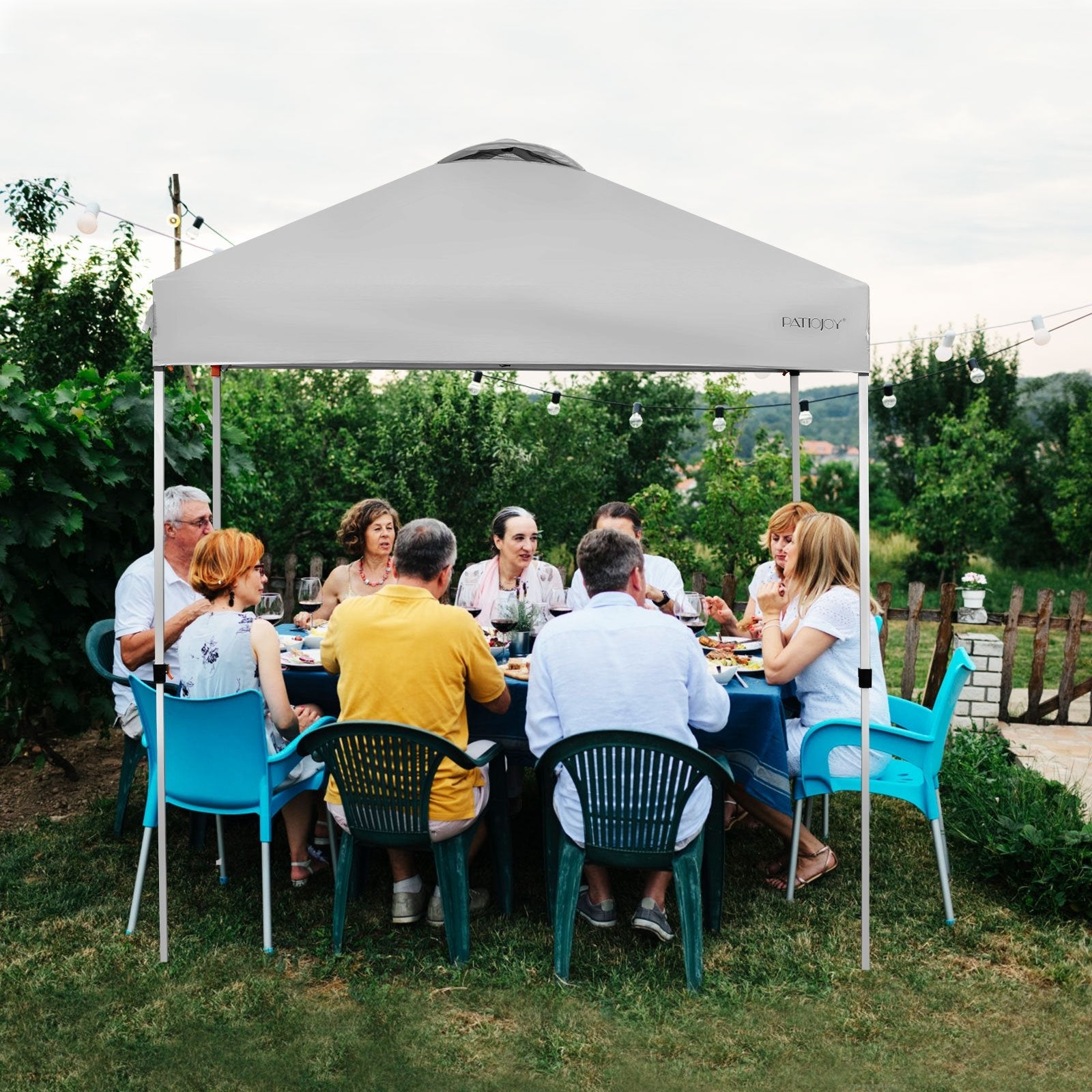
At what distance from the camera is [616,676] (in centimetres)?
303

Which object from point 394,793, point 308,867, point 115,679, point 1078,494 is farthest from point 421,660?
point 1078,494

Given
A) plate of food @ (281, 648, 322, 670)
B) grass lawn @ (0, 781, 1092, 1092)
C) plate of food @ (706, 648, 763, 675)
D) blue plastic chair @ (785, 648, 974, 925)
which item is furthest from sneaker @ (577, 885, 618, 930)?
plate of food @ (281, 648, 322, 670)

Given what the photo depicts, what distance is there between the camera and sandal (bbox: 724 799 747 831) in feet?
14.5

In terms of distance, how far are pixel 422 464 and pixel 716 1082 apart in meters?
9.30

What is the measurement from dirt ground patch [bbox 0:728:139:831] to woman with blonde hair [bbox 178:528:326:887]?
1.58m

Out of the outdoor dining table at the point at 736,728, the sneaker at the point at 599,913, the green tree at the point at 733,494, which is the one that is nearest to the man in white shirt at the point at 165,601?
the outdoor dining table at the point at 736,728

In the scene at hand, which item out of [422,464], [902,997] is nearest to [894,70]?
[422,464]

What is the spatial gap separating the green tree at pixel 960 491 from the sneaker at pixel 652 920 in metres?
14.2

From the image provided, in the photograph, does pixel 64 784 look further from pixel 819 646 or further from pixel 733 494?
pixel 733 494

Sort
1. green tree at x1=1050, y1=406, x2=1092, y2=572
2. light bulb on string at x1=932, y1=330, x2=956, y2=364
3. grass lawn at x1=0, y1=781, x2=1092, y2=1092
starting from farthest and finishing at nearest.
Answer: green tree at x1=1050, y1=406, x2=1092, y2=572 → light bulb on string at x1=932, y1=330, x2=956, y2=364 → grass lawn at x1=0, y1=781, x2=1092, y2=1092

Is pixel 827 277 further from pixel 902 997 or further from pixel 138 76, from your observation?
pixel 138 76

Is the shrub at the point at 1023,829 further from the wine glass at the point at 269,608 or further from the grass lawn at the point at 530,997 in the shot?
the wine glass at the point at 269,608

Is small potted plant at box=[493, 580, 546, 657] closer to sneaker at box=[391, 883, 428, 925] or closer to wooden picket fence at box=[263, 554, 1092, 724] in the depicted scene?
sneaker at box=[391, 883, 428, 925]

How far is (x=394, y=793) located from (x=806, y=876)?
1.70 meters
